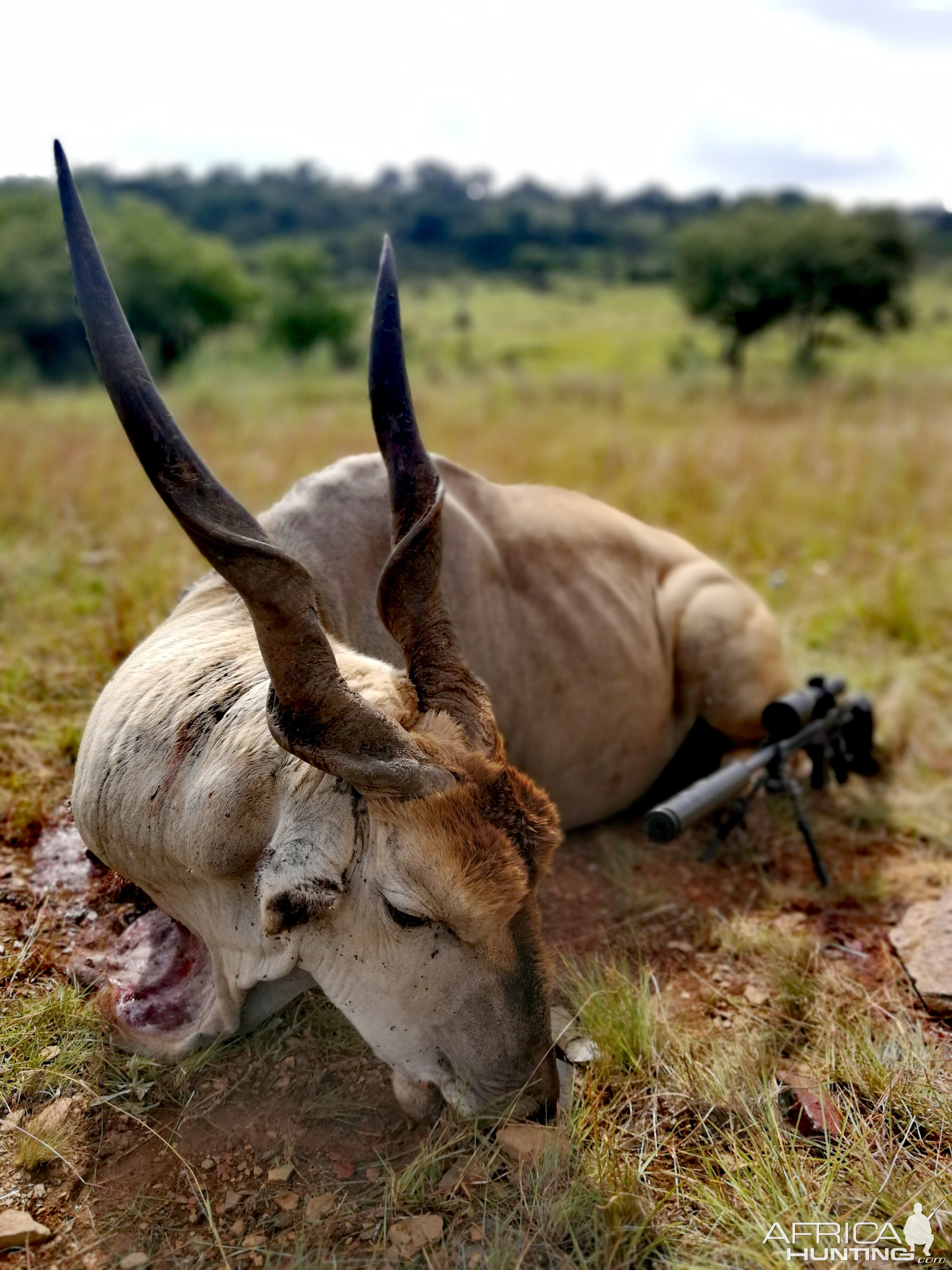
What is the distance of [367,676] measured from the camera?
2684 mm

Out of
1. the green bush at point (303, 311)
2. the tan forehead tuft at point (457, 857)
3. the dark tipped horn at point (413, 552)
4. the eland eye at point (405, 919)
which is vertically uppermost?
the dark tipped horn at point (413, 552)

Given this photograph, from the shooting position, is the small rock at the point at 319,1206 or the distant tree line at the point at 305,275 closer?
the small rock at the point at 319,1206

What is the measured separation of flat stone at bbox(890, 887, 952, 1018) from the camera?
3.35 meters

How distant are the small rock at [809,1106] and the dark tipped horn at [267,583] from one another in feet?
4.57

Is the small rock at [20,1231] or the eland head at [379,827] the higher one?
the eland head at [379,827]

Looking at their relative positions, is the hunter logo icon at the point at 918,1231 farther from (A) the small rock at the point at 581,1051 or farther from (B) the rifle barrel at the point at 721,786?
(B) the rifle barrel at the point at 721,786

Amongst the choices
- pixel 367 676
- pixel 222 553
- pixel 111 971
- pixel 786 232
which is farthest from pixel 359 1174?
pixel 786 232

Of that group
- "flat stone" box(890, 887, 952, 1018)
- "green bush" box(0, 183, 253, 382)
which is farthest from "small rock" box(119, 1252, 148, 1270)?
"green bush" box(0, 183, 253, 382)

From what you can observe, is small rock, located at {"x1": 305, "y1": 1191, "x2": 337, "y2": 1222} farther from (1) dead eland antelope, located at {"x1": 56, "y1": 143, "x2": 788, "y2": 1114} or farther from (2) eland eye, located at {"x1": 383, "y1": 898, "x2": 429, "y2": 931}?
(2) eland eye, located at {"x1": 383, "y1": 898, "x2": 429, "y2": 931}

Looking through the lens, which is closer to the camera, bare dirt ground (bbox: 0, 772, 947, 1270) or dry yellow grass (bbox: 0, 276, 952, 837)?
bare dirt ground (bbox: 0, 772, 947, 1270)

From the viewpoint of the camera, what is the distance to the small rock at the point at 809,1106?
9.00 feet

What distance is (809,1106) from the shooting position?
9.23 ft

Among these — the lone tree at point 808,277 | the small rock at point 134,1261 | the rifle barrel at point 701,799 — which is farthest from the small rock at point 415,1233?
the lone tree at point 808,277

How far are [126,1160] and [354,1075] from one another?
60cm
